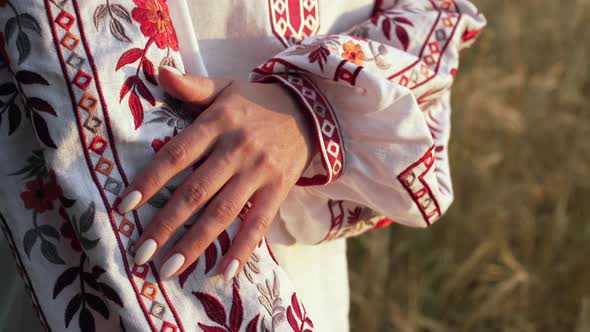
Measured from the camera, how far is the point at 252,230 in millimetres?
849

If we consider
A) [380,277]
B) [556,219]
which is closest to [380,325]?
[380,277]

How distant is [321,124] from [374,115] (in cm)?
8

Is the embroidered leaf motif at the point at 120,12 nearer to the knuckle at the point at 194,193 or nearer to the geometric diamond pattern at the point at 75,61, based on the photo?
the geometric diamond pattern at the point at 75,61

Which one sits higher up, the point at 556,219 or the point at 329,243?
the point at 329,243

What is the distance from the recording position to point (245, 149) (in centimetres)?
85

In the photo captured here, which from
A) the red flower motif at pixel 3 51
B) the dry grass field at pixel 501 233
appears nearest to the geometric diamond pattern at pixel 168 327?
the red flower motif at pixel 3 51

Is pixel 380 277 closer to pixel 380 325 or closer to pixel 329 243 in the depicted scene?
pixel 380 325

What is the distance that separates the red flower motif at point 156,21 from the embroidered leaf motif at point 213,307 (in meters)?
0.29

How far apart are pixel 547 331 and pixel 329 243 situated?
4.03 ft

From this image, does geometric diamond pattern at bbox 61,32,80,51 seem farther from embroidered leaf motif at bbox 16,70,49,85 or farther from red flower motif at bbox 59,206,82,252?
red flower motif at bbox 59,206,82,252

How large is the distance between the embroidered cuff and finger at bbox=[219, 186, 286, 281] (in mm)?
79

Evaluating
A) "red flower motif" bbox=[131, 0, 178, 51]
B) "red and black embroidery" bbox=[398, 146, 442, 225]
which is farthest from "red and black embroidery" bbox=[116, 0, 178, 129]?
"red and black embroidery" bbox=[398, 146, 442, 225]

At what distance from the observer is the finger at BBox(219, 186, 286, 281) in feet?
2.68

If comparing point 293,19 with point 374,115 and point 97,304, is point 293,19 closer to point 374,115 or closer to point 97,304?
point 374,115
